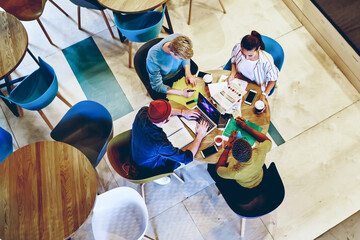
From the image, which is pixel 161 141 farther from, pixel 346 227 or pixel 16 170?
pixel 346 227

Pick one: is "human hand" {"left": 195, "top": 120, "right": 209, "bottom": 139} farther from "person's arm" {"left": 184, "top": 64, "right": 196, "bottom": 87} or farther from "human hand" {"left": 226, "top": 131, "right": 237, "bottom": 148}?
"person's arm" {"left": 184, "top": 64, "right": 196, "bottom": 87}

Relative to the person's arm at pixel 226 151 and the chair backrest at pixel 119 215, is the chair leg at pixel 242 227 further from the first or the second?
the chair backrest at pixel 119 215

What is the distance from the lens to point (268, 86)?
3.36 metres

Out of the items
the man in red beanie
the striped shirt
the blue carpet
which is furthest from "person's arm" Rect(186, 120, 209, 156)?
the blue carpet

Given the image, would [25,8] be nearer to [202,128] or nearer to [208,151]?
[202,128]

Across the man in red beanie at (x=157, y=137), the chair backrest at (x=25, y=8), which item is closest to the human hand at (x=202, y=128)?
the man in red beanie at (x=157, y=137)

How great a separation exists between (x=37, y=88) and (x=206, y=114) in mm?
2096

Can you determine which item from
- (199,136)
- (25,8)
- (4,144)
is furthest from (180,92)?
(25,8)

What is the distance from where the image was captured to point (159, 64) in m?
3.27

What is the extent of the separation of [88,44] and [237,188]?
3.07m

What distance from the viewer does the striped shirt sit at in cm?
316

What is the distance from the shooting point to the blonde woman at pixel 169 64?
305 centimetres

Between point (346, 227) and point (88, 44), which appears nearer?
point (346, 227)

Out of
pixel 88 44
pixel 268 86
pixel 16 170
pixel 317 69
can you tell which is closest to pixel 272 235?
pixel 268 86
